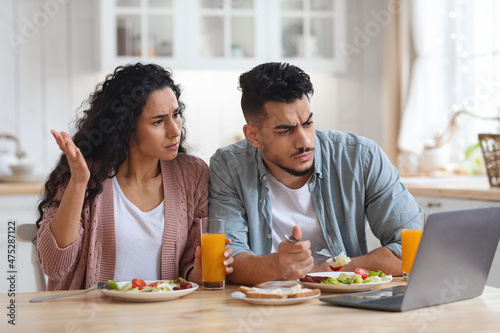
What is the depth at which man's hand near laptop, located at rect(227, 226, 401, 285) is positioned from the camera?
1.45 metres

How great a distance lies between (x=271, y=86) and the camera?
187 centimetres

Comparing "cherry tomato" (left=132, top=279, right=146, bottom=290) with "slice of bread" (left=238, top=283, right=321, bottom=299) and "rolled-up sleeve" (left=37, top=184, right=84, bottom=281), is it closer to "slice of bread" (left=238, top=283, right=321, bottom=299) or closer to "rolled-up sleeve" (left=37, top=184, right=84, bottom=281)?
"slice of bread" (left=238, top=283, right=321, bottom=299)

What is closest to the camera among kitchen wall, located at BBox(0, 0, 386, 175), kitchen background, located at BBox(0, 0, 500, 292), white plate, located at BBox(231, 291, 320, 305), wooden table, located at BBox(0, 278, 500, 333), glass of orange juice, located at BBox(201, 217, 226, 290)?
wooden table, located at BBox(0, 278, 500, 333)

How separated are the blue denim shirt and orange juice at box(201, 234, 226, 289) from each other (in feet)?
1.09

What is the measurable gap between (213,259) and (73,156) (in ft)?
1.42

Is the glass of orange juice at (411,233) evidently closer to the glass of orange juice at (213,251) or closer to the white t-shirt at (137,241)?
the glass of orange juice at (213,251)

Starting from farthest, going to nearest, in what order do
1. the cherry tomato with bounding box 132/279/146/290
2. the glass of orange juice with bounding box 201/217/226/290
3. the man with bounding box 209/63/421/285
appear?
the man with bounding box 209/63/421/285
the glass of orange juice with bounding box 201/217/226/290
the cherry tomato with bounding box 132/279/146/290

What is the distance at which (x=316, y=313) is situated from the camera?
1261mm

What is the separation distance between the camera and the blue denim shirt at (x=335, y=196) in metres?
1.90

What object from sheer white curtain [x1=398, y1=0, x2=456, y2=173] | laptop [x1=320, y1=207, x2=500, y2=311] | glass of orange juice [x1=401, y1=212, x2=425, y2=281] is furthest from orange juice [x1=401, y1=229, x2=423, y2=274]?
sheer white curtain [x1=398, y1=0, x2=456, y2=173]

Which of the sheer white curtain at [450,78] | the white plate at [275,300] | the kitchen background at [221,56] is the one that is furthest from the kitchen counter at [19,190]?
the white plate at [275,300]

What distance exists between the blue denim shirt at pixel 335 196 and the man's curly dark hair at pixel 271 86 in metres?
0.17

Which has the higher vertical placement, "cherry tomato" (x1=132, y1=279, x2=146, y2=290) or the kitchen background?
the kitchen background

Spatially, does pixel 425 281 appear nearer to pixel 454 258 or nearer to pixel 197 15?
pixel 454 258
